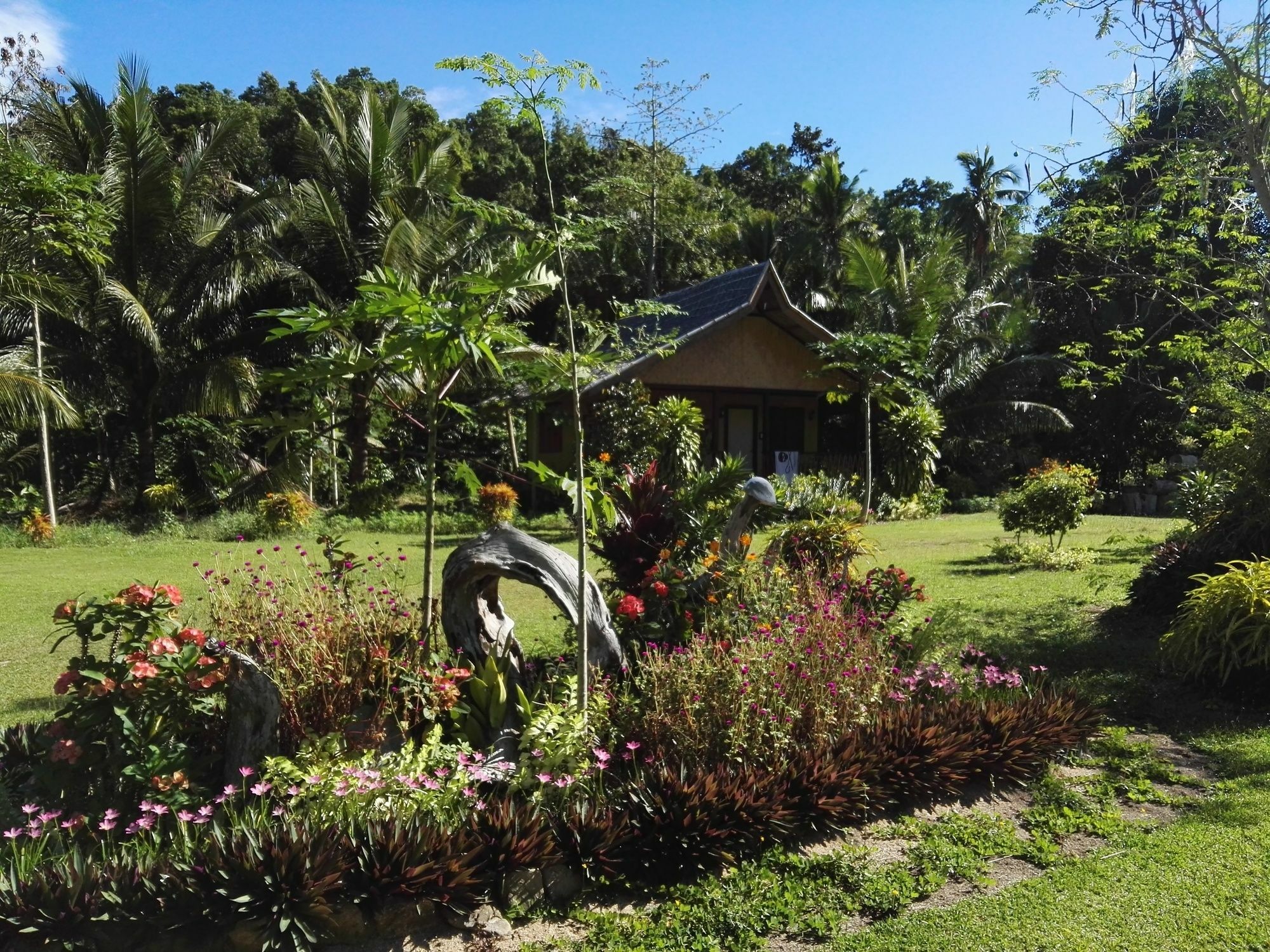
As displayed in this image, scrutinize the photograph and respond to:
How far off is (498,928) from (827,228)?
31.8m

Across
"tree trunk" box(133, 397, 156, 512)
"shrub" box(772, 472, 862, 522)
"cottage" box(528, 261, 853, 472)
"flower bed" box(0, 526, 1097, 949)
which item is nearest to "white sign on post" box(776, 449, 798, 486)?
"cottage" box(528, 261, 853, 472)

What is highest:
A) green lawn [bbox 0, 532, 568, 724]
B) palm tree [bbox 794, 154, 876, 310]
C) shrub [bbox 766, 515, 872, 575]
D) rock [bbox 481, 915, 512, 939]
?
palm tree [bbox 794, 154, 876, 310]

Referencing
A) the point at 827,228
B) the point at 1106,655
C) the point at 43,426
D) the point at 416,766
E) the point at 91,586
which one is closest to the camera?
the point at 416,766

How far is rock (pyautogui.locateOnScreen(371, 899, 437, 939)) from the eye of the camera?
3.31 metres

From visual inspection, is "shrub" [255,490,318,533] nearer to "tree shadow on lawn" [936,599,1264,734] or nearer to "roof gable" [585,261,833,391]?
"roof gable" [585,261,833,391]

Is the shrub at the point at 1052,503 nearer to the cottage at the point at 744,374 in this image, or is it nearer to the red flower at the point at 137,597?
the cottage at the point at 744,374

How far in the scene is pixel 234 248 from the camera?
1866 cm

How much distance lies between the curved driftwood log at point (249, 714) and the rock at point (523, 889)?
1.27 metres

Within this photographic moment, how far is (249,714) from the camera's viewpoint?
13.3 ft

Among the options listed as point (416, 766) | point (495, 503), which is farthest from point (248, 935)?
point (495, 503)

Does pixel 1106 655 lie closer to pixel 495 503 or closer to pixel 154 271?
pixel 495 503

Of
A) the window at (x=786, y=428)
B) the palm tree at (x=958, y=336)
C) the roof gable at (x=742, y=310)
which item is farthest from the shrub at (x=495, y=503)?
the palm tree at (x=958, y=336)

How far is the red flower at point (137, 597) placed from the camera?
4281 millimetres

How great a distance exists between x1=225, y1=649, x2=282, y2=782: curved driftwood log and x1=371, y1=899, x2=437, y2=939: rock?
1.08 meters
